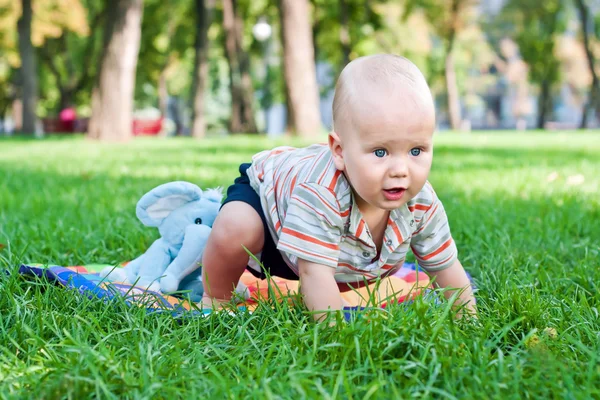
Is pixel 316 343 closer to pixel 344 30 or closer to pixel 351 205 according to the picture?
pixel 351 205

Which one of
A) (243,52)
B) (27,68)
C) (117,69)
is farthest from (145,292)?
(27,68)

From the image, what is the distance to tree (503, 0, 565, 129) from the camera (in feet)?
118

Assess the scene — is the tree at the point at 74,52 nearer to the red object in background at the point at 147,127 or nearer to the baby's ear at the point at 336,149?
the red object in background at the point at 147,127

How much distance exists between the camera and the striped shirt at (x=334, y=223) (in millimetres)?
2045

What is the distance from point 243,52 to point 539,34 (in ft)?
84.0

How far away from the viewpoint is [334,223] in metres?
2.05

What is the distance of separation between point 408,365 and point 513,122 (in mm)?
61024

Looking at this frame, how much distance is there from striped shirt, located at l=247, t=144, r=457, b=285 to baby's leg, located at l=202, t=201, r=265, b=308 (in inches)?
2.6

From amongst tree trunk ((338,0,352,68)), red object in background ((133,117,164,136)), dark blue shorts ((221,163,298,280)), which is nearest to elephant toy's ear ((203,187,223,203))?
dark blue shorts ((221,163,298,280))

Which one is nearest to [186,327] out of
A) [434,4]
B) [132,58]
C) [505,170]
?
[505,170]

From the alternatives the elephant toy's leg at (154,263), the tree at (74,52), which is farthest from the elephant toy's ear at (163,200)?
the tree at (74,52)

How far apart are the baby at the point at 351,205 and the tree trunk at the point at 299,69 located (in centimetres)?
949

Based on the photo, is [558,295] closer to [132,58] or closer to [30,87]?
[132,58]

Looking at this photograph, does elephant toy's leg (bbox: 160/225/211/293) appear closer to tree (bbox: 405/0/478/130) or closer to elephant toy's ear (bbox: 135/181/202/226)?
elephant toy's ear (bbox: 135/181/202/226)
